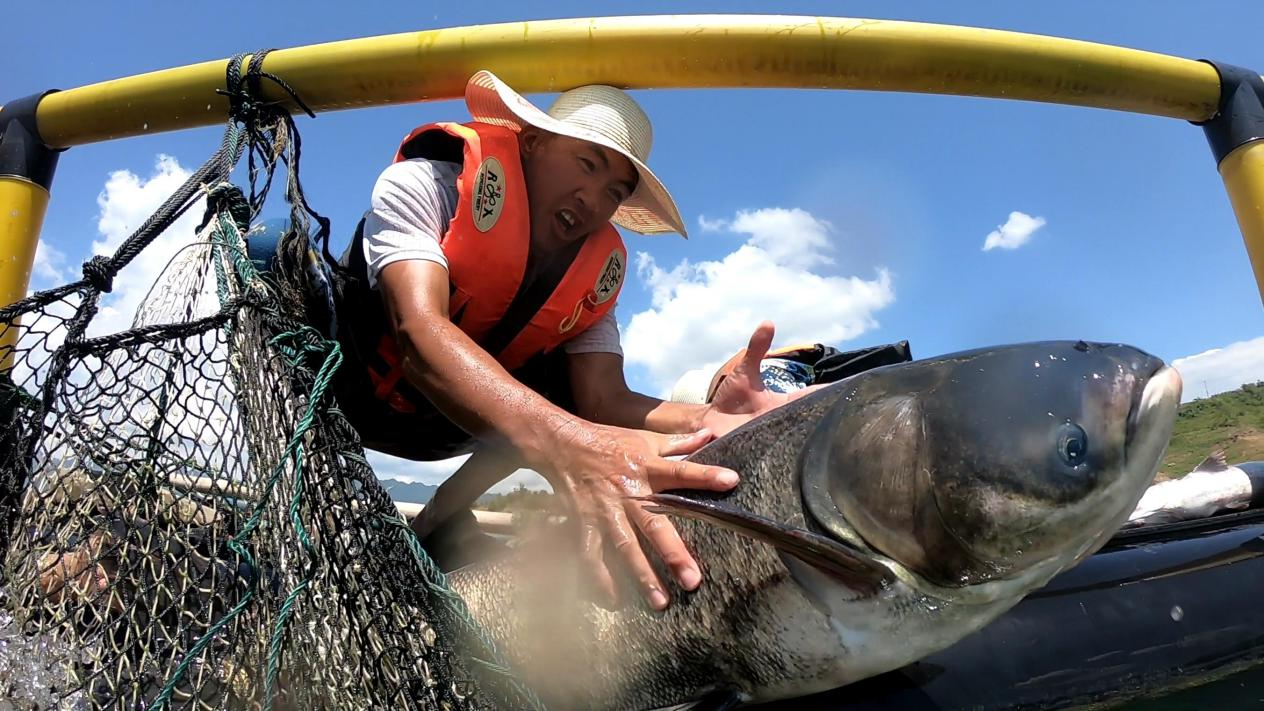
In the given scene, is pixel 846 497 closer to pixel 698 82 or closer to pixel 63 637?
pixel 63 637

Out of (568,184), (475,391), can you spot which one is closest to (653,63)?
→ (568,184)

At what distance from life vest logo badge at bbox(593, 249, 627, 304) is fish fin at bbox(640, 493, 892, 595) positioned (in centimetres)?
184

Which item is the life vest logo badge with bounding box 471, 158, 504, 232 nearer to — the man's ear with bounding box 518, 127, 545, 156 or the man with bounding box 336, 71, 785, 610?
the man with bounding box 336, 71, 785, 610

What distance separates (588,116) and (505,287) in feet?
2.52

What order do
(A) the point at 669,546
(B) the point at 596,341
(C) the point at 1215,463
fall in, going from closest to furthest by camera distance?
(A) the point at 669,546, (C) the point at 1215,463, (B) the point at 596,341

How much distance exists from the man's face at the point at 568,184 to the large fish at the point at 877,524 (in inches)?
62.1

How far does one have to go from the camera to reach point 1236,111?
145 inches

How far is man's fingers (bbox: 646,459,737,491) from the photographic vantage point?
171 centimetres

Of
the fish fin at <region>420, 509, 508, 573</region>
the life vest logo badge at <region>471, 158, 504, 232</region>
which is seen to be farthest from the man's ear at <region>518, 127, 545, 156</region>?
the fish fin at <region>420, 509, 508, 573</region>

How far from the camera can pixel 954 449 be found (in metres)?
1.48

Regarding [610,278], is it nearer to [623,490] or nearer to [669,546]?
[623,490]

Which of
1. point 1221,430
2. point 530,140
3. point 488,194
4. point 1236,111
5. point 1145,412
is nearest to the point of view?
point 1145,412

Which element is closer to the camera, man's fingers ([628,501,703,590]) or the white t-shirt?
man's fingers ([628,501,703,590])

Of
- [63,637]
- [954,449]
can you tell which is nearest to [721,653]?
[954,449]
